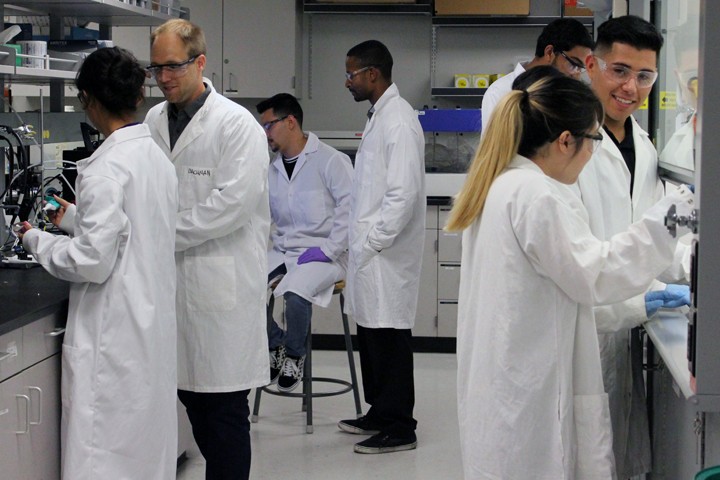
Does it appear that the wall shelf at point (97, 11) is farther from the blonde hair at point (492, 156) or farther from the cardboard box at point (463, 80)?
the cardboard box at point (463, 80)

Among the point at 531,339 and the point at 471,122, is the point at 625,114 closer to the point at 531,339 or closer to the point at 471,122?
the point at 531,339

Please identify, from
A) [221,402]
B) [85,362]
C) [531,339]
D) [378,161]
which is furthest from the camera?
[378,161]

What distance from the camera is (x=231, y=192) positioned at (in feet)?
8.58

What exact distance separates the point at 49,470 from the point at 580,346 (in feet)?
4.47

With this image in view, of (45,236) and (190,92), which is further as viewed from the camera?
(190,92)

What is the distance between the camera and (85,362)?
2.29 metres

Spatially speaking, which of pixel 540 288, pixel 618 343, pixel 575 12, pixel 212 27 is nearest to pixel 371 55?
pixel 618 343

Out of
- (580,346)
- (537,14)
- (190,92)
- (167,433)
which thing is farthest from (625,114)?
(537,14)

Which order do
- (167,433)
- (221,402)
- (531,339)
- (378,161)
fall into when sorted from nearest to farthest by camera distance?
(531,339) → (167,433) → (221,402) → (378,161)

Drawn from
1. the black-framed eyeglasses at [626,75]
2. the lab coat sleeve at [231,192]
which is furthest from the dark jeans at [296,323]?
the black-framed eyeglasses at [626,75]

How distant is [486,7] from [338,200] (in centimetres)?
235

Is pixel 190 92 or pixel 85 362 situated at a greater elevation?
pixel 190 92

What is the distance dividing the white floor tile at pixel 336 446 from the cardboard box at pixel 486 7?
7.69 feet

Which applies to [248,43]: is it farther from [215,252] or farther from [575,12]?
[215,252]
